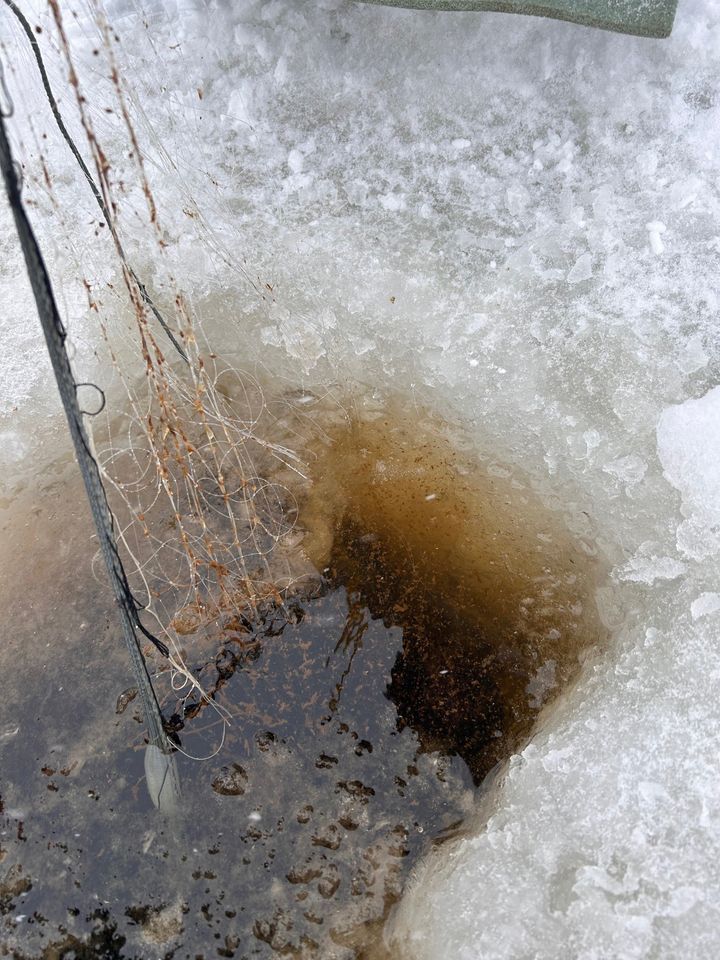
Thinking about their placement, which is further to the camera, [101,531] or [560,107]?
[560,107]

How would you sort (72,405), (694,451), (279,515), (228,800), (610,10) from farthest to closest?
(610,10) → (279,515) → (694,451) → (228,800) → (72,405)

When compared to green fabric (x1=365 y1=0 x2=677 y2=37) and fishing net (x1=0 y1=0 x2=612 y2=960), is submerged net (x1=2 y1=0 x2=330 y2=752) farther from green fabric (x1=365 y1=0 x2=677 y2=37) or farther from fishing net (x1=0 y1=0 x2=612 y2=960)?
green fabric (x1=365 y1=0 x2=677 y2=37)

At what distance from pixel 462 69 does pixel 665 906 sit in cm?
235

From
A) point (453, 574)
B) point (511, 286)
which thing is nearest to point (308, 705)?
point (453, 574)

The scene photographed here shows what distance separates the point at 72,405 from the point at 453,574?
1121 millimetres

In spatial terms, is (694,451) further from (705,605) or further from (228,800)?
(228,800)

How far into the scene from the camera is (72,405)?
1.27 m

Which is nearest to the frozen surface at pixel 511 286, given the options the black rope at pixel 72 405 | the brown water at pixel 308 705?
the brown water at pixel 308 705

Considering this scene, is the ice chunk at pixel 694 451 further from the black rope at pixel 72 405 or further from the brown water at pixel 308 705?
the black rope at pixel 72 405

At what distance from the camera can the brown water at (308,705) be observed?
174cm

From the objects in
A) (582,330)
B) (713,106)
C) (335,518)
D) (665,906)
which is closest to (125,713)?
(335,518)

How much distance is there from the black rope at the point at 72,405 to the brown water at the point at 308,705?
0.26 metres

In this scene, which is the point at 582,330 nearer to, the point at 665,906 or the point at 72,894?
the point at 665,906

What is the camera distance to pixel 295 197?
2.54m
